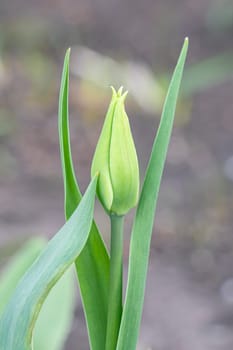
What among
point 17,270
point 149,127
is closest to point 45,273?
point 17,270

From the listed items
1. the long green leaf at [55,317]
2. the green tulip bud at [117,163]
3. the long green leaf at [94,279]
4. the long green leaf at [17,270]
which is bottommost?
the long green leaf at [55,317]

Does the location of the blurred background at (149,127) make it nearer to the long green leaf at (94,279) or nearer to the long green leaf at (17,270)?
the long green leaf at (17,270)

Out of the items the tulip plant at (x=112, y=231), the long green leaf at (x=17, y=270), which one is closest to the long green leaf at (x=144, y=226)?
the tulip plant at (x=112, y=231)

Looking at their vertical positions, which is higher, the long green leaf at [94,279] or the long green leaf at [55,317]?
the long green leaf at [94,279]

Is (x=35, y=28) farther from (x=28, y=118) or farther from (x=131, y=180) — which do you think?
(x=131, y=180)

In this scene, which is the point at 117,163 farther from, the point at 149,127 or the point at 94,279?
the point at 149,127
